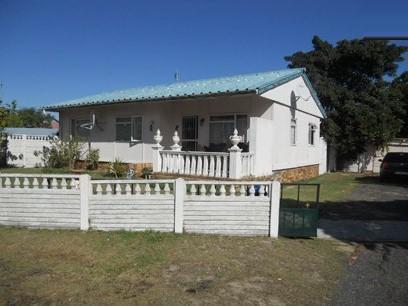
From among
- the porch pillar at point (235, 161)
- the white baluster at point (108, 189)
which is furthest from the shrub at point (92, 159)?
the white baluster at point (108, 189)

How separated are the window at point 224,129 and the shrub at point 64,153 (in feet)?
21.4

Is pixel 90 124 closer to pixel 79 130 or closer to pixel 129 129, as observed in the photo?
pixel 79 130

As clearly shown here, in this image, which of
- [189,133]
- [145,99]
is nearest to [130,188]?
[145,99]

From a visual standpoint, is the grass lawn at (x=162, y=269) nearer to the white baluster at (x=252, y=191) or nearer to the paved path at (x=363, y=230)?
the paved path at (x=363, y=230)

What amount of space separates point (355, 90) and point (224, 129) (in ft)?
48.1

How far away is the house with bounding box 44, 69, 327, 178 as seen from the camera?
11391 mm

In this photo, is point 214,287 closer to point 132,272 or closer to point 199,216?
point 132,272

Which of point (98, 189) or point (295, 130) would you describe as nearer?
point (98, 189)

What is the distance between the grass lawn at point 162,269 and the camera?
13.0ft

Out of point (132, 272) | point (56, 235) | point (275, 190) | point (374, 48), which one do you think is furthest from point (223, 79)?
point (374, 48)

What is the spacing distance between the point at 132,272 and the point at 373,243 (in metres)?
4.22

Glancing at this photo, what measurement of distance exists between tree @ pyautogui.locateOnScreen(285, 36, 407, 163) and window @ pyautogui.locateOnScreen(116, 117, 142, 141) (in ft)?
38.3

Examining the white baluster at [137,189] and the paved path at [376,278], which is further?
the white baluster at [137,189]

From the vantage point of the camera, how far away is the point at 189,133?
545 inches
